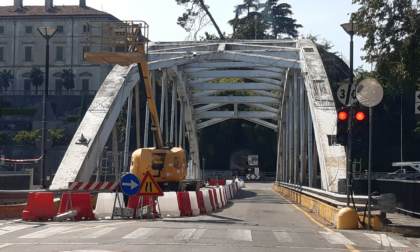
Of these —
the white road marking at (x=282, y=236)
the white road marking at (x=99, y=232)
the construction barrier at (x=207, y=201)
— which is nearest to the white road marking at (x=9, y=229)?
the white road marking at (x=99, y=232)

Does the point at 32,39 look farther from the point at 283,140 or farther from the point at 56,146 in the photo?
the point at 283,140

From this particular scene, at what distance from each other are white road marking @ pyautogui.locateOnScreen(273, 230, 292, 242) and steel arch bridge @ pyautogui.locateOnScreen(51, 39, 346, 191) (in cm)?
583

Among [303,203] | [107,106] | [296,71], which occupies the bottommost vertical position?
[303,203]

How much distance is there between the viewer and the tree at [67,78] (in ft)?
288

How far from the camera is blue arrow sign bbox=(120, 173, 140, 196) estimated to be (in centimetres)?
1617

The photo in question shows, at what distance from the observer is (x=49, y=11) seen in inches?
3720

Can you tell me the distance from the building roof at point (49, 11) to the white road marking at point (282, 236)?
8277 cm

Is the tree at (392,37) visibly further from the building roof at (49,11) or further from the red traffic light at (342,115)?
the building roof at (49,11)

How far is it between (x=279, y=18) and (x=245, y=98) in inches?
1924

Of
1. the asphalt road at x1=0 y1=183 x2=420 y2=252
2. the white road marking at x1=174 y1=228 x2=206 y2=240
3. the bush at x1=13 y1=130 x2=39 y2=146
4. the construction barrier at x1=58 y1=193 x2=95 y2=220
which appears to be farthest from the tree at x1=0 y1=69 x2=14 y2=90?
the white road marking at x1=174 y1=228 x2=206 y2=240

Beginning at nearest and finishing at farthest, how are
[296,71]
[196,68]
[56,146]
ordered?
[296,71] → [196,68] → [56,146]

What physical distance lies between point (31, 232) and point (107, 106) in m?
13.9

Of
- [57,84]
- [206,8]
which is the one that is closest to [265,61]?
[206,8]

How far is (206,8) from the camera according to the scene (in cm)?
7512
